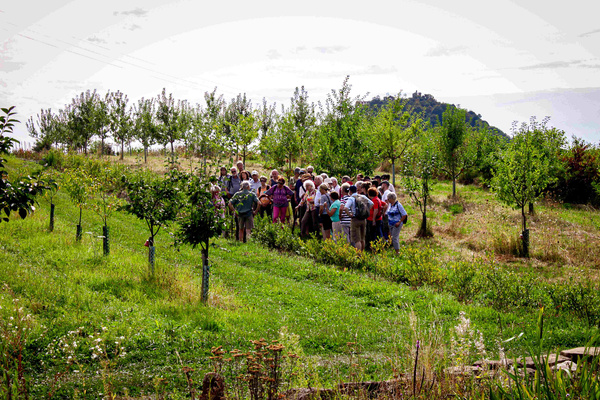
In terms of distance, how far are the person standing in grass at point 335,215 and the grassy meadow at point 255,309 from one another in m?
0.98

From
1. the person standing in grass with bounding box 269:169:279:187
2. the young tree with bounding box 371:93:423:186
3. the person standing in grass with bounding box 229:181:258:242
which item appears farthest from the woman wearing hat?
the young tree with bounding box 371:93:423:186

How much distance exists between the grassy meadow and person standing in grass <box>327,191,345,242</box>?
98 cm

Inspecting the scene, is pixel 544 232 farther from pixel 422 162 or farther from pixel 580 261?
pixel 422 162

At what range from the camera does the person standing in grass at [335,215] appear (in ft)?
39.7

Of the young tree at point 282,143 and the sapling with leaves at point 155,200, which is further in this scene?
the young tree at point 282,143

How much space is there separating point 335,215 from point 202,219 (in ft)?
16.9

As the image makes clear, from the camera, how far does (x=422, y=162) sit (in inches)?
677

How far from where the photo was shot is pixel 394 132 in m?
29.5

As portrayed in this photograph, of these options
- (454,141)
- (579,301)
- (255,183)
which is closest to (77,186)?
(255,183)

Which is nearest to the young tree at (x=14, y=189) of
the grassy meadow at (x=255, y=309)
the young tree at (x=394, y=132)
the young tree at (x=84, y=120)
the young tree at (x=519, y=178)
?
the grassy meadow at (x=255, y=309)

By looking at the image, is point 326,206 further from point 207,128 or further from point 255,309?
point 207,128

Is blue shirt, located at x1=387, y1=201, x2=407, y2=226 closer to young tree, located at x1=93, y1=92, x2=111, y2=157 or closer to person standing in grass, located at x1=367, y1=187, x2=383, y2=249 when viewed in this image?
person standing in grass, located at x1=367, y1=187, x2=383, y2=249

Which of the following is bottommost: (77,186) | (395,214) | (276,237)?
(276,237)

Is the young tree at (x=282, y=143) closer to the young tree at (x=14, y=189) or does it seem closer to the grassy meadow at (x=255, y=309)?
the grassy meadow at (x=255, y=309)
